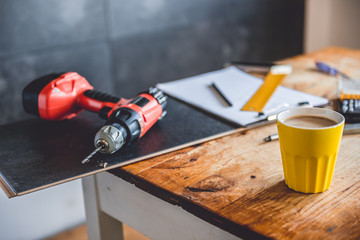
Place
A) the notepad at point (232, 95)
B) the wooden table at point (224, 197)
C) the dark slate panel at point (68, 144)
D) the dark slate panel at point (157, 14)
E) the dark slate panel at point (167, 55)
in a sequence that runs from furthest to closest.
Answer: the dark slate panel at point (167, 55) < the dark slate panel at point (157, 14) < the notepad at point (232, 95) < the dark slate panel at point (68, 144) < the wooden table at point (224, 197)

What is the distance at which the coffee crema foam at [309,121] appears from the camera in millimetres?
649

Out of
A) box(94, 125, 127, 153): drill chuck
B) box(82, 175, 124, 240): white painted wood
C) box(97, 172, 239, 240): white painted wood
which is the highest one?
box(94, 125, 127, 153): drill chuck

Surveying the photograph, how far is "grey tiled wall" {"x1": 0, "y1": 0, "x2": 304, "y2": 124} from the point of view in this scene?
187 centimetres

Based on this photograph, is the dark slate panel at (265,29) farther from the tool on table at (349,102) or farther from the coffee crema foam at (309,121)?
the coffee crema foam at (309,121)

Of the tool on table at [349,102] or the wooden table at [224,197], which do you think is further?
→ the tool on table at [349,102]

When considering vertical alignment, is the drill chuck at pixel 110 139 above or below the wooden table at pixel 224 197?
above

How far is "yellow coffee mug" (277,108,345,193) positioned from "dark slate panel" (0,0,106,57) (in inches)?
58.7

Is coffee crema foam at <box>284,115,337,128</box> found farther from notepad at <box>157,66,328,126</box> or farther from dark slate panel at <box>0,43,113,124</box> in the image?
dark slate panel at <box>0,43,113,124</box>

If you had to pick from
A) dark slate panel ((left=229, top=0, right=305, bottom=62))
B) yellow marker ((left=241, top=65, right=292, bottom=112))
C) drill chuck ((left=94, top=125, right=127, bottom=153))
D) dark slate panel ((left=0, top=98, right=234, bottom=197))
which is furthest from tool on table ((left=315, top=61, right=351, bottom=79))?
dark slate panel ((left=229, top=0, right=305, bottom=62))

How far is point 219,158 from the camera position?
779 millimetres

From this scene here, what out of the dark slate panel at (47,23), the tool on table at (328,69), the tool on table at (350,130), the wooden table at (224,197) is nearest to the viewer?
the wooden table at (224,197)

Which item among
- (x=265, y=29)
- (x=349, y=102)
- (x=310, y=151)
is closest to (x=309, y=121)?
(x=310, y=151)

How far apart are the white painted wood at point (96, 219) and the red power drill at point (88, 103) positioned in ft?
0.48

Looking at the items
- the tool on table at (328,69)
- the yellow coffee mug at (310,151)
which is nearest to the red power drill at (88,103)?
the yellow coffee mug at (310,151)
